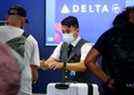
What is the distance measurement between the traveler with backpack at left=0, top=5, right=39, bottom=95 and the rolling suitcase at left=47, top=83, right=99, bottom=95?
26cm

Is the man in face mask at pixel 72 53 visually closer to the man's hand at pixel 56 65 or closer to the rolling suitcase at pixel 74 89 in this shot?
the man's hand at pixel 56 65

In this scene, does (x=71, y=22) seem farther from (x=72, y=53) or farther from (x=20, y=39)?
(x=20, y=39)

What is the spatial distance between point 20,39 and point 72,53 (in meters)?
1.09

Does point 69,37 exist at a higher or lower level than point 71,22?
lower

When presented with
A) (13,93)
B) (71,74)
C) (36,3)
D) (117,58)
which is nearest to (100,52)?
(117,58)

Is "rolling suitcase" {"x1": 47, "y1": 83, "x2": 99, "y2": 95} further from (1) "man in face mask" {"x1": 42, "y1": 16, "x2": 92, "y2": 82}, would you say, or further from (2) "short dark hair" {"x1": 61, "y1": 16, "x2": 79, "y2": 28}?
(2) "short dark hair" {"x1": 61, "y1": 16, "x2": 79, "y2": 28}

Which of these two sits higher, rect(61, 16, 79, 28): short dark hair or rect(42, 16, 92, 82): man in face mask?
rect(61, 16, 79, 28): short dark hair

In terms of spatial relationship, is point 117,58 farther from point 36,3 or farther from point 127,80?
point 36,3

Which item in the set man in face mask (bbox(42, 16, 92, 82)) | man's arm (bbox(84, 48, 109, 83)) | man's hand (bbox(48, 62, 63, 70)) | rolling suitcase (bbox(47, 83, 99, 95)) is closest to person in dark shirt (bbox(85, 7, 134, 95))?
man's arm (bbox(84, 48, 109, 83))

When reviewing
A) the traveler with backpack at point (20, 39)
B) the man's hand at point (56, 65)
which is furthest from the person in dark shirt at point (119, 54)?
the man's hand at point (56, 65)

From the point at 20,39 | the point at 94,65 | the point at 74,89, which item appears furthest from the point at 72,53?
the point at 20,39

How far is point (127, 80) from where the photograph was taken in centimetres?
270

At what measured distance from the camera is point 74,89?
3539 mm

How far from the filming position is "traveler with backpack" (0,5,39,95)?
2.78 meters
